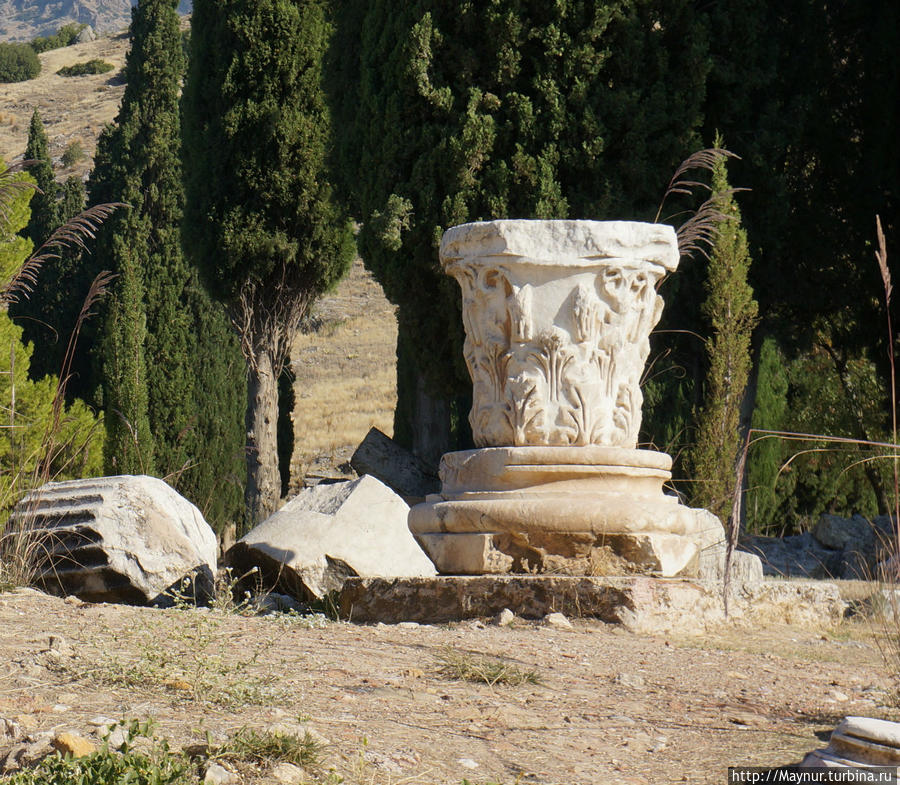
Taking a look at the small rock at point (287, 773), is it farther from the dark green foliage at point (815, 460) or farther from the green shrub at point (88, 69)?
the green shrub at point (88, 69)

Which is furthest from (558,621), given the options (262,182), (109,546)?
(262,182)

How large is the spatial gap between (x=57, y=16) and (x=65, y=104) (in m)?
123

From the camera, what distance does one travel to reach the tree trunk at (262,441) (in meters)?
13.2

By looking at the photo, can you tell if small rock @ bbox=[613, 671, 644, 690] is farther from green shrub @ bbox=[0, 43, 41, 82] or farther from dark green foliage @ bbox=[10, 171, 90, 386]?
green shrub @ bbox=[0, 43, 41, 82]

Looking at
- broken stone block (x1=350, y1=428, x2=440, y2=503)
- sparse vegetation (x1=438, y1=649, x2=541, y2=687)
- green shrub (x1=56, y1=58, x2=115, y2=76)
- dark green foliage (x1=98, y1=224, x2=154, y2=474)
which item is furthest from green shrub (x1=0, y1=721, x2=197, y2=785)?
green shrub (x1=56, y1=58, x2=115, y2=76)

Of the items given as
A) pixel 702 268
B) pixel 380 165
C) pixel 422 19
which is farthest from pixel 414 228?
pixel 702 268

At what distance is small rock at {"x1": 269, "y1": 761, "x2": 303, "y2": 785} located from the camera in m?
2.78

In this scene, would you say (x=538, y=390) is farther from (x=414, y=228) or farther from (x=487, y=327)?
(x=414, y=228)

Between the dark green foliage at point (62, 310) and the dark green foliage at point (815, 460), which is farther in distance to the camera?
the dark green foliage at point (62, 310)

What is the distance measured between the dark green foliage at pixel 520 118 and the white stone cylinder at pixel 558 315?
4.82 m

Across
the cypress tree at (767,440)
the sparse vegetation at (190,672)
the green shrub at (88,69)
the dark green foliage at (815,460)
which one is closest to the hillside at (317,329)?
the green shrub at (88,69)

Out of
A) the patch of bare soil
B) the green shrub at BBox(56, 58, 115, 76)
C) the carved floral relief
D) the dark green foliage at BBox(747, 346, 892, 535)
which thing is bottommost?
the dark green foliage at BBox(747, 346, 892, 535)

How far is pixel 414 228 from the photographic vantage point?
1189cm

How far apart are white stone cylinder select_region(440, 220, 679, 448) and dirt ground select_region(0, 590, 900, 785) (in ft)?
5.25
